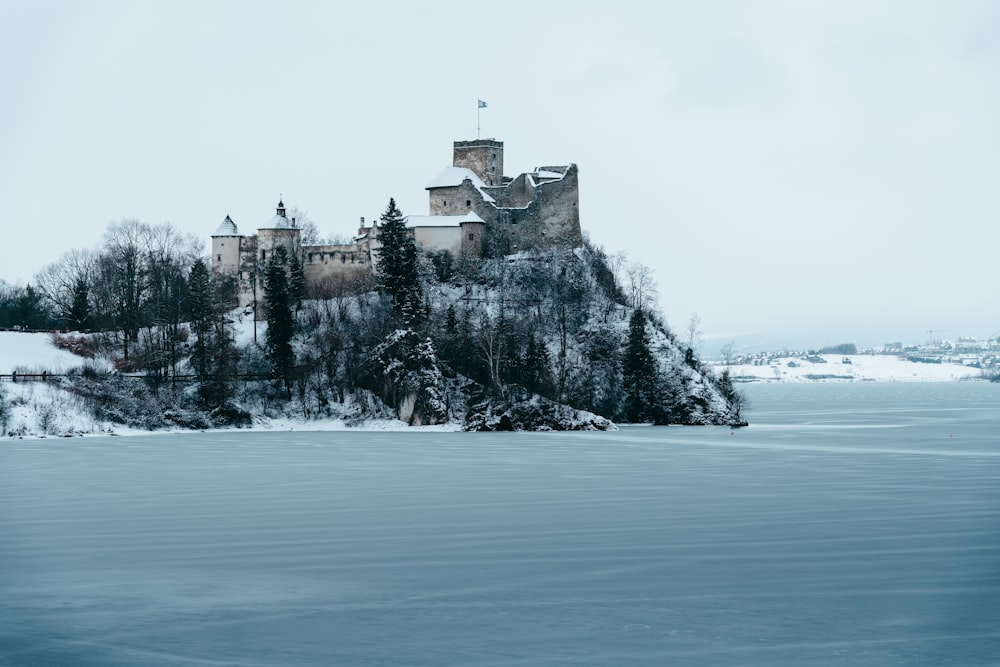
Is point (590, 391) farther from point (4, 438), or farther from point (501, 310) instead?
point (4, 438)

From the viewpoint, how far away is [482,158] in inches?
3762

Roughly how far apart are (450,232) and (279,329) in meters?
18.1

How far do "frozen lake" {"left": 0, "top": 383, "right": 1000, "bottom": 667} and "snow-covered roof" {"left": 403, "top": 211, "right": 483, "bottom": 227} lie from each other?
4824cm

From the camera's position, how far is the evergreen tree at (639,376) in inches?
3012

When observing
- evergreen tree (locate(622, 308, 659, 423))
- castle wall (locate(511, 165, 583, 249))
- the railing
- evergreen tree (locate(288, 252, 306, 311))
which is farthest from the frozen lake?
castle wall (locate(511, 165, 583, 249))

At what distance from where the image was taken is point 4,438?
6181cm

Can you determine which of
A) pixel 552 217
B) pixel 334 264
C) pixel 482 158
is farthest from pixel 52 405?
pixel 482 158

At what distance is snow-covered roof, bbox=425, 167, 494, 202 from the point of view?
91.2 m

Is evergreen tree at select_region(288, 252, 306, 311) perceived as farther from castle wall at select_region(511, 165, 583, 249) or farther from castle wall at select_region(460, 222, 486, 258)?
castle wall at select_region(511, 165, 583, 249)

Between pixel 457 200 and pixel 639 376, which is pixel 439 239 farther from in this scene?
pixel 639 376

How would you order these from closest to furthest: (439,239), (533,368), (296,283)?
(533,368)
(296,283)
(439,239)

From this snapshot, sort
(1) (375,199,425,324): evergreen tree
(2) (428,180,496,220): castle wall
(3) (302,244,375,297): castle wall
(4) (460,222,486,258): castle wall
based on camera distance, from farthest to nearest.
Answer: (2) (428,180,496,220): castle wall < (4) (460,222,486,258): castle wall < (3) (302,244,375,297): castle wall < (1) (375,199,425,324): evergreen tree

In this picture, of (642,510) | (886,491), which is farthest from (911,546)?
(886,491)

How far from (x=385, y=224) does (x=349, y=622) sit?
2543 inches
